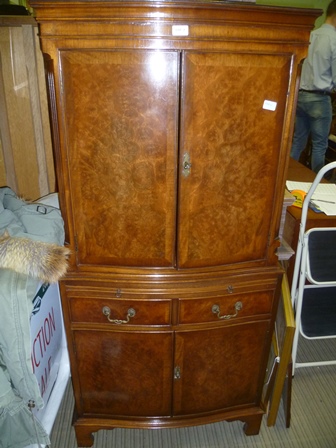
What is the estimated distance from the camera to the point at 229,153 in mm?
1241

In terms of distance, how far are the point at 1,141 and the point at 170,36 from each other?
0.89 metres

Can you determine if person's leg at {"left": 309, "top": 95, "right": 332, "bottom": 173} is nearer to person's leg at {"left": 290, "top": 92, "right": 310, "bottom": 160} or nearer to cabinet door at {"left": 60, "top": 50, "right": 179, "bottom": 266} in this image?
person's leg at {"left": 290, "top": 92, "right": 310, "bottom": 160}

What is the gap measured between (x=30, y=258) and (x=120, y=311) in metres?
0.42

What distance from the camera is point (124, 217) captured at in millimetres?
1306

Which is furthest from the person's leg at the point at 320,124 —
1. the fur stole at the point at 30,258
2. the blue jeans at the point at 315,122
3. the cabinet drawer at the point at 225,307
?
the fur stole at the point at 30,258

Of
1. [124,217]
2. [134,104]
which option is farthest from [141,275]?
[134,104]

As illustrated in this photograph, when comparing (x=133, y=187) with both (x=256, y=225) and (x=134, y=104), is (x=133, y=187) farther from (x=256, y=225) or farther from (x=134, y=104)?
(x=256, y=225)

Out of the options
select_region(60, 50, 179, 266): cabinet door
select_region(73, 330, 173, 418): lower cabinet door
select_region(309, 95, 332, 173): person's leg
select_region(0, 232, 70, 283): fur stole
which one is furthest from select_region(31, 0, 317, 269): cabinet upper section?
select_region(309, 95, 332, 173): person's leg

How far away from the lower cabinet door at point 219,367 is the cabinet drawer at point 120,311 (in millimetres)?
130

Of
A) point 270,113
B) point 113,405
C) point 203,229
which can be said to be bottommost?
point 113,405

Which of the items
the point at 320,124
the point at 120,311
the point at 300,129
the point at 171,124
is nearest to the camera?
the point at 171,124

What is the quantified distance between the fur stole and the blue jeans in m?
2.70

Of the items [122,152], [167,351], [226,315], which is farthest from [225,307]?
[122,152]

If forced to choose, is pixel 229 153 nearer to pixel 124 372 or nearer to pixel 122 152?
pixel 122 152
